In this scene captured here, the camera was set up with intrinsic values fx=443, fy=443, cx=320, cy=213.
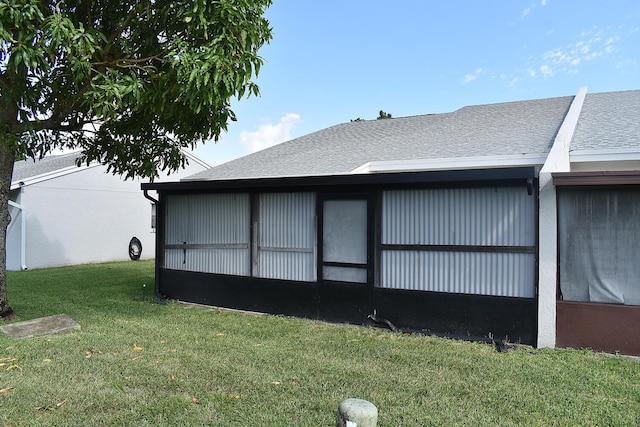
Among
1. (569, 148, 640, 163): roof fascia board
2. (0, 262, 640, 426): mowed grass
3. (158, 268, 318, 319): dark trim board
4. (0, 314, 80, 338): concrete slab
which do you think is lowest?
(0, 262, 640, 426): mowed grass

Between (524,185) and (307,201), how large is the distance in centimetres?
332

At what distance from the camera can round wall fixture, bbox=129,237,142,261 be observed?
17.4 metres

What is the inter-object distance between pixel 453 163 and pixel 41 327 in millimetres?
6624

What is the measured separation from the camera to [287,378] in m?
4.38

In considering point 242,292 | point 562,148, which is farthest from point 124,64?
point 562,148

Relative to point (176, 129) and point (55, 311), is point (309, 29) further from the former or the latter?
point (55, 311)

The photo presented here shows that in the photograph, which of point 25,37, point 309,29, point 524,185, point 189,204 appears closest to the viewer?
point 25,37

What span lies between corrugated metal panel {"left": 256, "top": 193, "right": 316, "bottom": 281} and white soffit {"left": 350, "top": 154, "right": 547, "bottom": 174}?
1.14 m

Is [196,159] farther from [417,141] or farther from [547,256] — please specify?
[547,256]

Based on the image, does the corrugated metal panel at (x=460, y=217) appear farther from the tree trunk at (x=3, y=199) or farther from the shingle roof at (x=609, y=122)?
the tree trunk at (x=3, y=199)

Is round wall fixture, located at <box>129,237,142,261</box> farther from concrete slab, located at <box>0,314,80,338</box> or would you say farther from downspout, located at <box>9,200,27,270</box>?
concrete slab, located at <box>0,314,80,338</box>

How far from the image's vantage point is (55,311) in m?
7.55

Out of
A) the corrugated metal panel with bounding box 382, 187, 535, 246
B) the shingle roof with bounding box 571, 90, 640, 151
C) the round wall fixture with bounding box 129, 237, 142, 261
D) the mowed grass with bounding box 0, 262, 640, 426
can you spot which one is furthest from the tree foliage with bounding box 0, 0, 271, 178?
the round wall fixture with bounding box 129, 237, 142, 261

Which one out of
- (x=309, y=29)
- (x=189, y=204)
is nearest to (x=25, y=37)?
(x=189, y=204)
